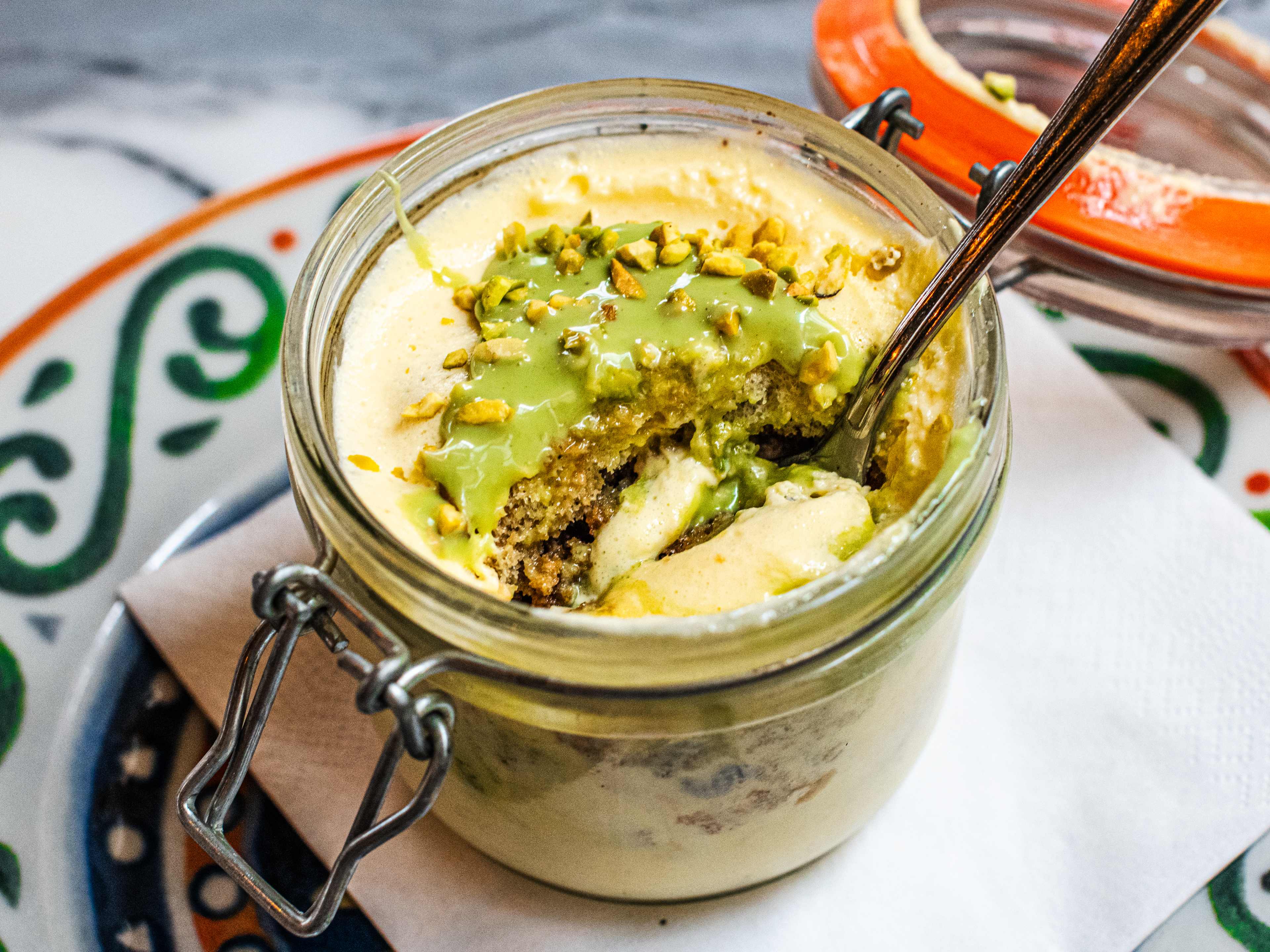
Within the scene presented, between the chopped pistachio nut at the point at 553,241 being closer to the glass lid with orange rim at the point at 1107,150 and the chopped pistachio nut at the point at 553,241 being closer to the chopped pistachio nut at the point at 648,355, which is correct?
the chopped pistachio nut at the point at 648,355

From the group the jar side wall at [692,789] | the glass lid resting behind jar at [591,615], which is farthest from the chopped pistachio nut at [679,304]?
the jar side wall at [692,789]

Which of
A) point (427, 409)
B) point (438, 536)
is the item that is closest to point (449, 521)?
point (438, 536)

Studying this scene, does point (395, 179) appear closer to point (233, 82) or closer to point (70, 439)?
point (70, 439)

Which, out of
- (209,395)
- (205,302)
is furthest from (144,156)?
(209,395)

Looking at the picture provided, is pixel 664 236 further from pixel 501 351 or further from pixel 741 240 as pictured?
pixel 501 351

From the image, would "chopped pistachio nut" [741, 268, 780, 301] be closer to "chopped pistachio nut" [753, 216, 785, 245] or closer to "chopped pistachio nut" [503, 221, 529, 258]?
"chopped pistachio nut" [753, 216, 785, 245]
